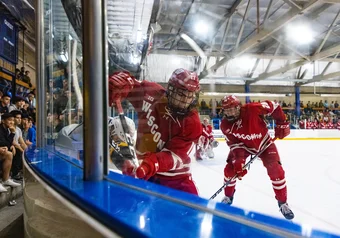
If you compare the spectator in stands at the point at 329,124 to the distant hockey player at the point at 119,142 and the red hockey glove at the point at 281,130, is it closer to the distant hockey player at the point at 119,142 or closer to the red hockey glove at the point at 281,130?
the red hockey glove at the point at 281,130

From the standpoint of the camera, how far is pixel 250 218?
0.54 m

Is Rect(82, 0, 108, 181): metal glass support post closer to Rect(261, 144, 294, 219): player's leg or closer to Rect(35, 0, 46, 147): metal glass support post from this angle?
Rect(35, 0, 46, 147): metal glass support post

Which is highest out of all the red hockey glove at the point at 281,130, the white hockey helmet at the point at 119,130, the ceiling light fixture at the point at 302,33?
the ceiling light fixture at the point at 302,33

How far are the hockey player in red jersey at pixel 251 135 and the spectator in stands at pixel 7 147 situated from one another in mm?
1691

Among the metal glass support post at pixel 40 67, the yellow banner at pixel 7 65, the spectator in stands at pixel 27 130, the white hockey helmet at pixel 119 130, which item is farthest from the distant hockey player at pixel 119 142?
the yellow banner at pixel 7 65

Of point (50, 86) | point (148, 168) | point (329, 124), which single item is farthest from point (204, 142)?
point (329, 124)

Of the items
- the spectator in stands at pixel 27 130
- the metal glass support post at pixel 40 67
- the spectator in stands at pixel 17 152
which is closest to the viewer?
the metal glass support post at pixel 40 67

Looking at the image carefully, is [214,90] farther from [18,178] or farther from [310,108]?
[310,108]

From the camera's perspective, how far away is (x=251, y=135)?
82.7 inches

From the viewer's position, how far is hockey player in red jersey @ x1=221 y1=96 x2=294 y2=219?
6.57ft

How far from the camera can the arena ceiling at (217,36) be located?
4.17 feet

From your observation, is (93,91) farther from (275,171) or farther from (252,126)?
(275,171)

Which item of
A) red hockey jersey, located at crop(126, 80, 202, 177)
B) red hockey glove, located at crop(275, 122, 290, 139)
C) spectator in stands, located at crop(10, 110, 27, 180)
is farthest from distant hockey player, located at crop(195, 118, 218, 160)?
spectator in stands, located at crop(10, 110, 27, 180)

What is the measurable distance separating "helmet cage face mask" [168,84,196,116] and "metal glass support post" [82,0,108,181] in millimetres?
348
